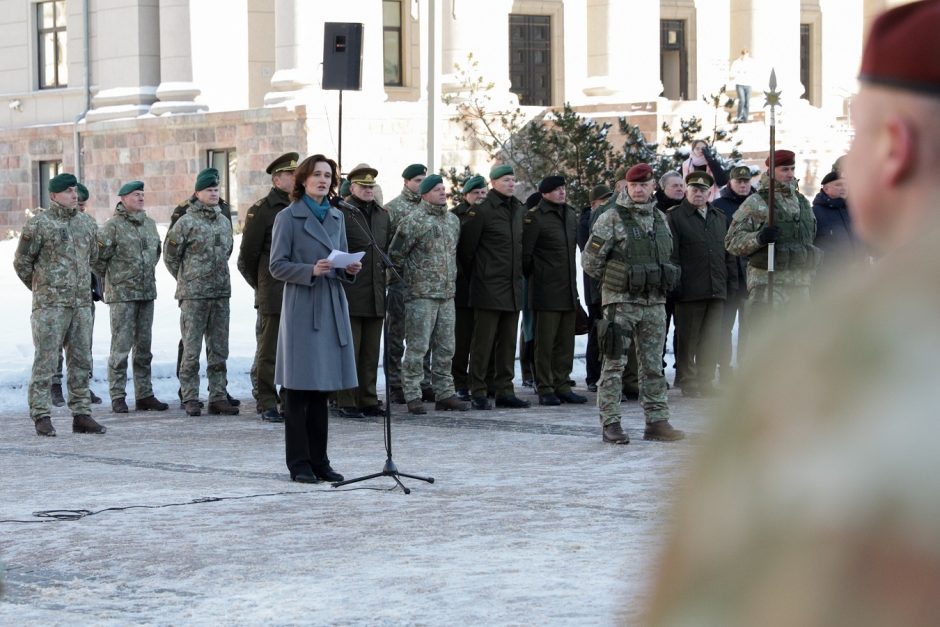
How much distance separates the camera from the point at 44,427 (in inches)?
474

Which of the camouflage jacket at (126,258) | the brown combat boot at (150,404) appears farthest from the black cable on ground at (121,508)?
the camouflage jacket at (126,258)

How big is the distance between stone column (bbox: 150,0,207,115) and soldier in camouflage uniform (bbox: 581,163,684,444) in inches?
825

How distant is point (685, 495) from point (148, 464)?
32.6 feet

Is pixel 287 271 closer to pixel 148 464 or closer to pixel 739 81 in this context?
pixel 148 464

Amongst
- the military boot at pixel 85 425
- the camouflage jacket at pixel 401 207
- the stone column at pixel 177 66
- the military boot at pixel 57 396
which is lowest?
the military boot at pixel 57 396

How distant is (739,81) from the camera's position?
103 feet

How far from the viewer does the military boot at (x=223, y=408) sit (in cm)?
1358

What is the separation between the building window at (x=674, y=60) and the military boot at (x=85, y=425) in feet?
90.8

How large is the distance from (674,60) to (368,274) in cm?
2638

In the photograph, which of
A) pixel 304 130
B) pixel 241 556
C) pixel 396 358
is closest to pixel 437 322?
pixel 396 358

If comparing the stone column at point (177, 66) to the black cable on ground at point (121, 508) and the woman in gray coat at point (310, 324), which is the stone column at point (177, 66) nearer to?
the woman in gray coat at point (310, 324)

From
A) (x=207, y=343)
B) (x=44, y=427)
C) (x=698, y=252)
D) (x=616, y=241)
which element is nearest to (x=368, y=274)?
(x=207, y=343)

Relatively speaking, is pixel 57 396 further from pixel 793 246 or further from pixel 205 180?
pixel 793 246

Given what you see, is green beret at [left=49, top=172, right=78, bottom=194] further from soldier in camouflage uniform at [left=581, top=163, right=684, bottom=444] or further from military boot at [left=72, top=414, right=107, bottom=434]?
soldier in camouflage uniform at [left=581, top=163, right=684, bottom=444]
